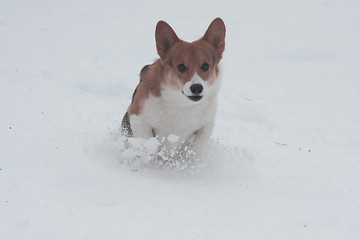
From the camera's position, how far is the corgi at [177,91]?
362 cm

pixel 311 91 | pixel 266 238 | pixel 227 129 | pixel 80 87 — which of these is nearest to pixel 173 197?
pixel 266 238

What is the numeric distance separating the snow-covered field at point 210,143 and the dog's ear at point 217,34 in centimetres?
25

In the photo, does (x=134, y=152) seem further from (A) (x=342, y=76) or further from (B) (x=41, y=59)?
(A) (x=342, y=76)

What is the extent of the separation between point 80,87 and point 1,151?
2.78 meters

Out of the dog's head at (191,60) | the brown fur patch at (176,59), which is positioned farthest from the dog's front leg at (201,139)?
the brown fur patch at (176,59)

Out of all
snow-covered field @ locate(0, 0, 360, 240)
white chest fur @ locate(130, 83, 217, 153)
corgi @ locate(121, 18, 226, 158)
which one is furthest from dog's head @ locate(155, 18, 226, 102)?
snow-covered field @ locate(0, 0, 360, 240)

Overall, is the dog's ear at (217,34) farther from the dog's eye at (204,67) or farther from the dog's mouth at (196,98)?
the dog's mouth at (196,98)

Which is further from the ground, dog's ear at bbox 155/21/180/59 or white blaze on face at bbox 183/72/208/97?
dog's ear at bbox 155/21/180/59

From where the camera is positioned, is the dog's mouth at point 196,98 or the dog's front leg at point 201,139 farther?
the dog's front leg at point 201,139

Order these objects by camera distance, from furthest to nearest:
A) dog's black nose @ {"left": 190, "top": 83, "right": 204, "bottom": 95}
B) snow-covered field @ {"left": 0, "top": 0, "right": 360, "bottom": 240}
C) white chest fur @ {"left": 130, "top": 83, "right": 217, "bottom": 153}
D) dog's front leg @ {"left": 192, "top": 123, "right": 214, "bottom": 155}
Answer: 1. dog's front leg @ {"left": 192, "top": 123, "right": 214, "bottom": 155}
2. white chest fur @ {"left": 130, "top": 83, "right": 217, "bottom": 153}
3. dog's black nose @ {"left": 190, "top": 83, "right": 204, "bottom": 95}
4. snow-covered field @ {"left": 0, "top": 0, "right": 360, "bottom": 240}

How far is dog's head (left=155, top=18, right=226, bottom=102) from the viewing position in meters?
3.50

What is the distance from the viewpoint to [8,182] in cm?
290

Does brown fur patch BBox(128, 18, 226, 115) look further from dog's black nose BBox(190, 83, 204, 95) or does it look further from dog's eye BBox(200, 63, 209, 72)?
dog's black nose BBox(190, 83, 204, 95)

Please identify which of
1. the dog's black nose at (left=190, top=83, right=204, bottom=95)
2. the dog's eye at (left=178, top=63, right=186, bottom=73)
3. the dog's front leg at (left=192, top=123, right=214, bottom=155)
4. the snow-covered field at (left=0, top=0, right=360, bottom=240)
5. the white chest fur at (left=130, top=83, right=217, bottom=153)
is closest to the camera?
the snow-covered field at (left=0, top=0, right=360, bottom=240)
